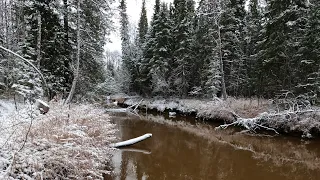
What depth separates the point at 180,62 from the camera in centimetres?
2772

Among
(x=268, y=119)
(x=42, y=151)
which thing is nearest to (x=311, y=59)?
(x=268, y=119)

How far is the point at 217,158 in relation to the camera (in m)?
9.66

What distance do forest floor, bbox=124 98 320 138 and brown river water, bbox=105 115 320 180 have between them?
26.5 inches

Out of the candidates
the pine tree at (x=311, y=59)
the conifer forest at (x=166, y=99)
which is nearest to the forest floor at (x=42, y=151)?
the conifer forest at (x=166, y=99)

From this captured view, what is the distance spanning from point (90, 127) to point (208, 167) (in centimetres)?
383

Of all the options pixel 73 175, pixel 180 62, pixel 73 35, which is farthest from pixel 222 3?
pixel 73 175

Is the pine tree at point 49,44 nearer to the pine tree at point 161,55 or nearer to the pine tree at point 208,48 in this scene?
the pine tree at point 208,48

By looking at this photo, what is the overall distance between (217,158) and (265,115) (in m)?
5.16

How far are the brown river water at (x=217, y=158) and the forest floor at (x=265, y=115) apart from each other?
674mm

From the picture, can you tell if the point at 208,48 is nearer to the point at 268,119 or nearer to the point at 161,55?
the point at 161,55

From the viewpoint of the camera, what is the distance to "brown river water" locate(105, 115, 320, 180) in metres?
7.80

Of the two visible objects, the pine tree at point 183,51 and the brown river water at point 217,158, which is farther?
the pine tree at point 183,51

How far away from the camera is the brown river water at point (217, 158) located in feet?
25.6

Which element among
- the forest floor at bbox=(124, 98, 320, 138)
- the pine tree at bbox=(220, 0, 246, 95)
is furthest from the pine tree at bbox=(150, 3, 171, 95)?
the forest floor at bbox=(124, 98, 320, 138)
